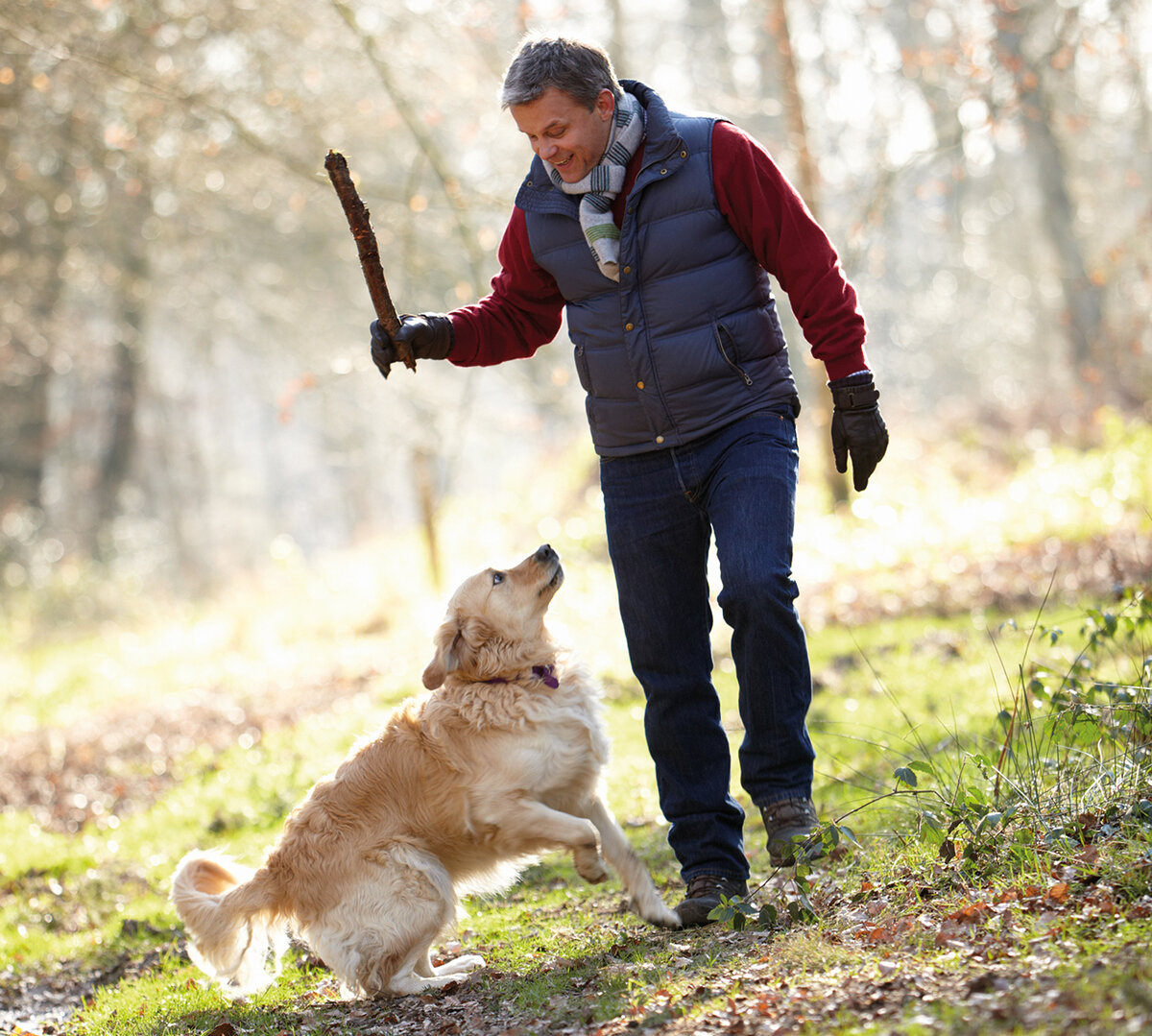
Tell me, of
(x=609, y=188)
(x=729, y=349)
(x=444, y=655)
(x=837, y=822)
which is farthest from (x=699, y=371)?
(x=837, y=822)

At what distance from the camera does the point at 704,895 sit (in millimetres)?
3768

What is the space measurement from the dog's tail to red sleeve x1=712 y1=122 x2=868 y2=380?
263 centimetres

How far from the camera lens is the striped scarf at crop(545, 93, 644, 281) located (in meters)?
3.70

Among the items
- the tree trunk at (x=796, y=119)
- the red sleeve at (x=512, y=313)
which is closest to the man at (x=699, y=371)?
the red sleeve at (x=512, y=313)

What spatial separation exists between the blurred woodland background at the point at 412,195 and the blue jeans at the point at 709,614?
5.76 ft

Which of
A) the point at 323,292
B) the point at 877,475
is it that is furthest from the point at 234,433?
the point at 877,475

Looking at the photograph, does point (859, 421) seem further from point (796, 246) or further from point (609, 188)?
point (609, 188)

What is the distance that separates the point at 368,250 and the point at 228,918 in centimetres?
235

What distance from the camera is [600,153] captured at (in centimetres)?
374

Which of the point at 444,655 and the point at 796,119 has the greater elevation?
the point at 796,119

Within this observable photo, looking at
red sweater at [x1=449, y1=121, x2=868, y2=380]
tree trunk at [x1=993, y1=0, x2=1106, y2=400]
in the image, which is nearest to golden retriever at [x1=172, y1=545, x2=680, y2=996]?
red sweater at [x1=449, y1=121, x2=868, y2=380]

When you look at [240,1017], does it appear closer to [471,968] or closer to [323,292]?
[471,968]

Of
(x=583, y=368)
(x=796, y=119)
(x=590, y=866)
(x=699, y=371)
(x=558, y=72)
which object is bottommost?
(x=590, y=866)

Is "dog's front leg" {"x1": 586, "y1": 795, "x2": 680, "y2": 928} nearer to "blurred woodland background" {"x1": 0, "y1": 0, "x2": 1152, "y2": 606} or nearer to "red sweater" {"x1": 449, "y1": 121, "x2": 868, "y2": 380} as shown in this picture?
"red sweater" {"x1": 449, "y1": 121, "x2": 868, "y2": 380}
